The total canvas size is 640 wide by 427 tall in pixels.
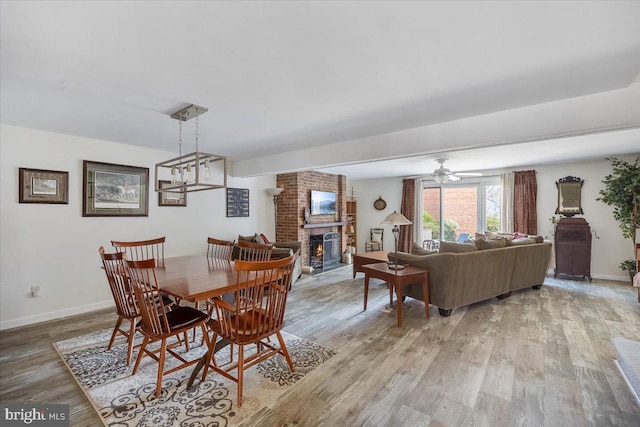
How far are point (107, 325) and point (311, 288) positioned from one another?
8.99 ft

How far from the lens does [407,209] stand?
7664 millimetres

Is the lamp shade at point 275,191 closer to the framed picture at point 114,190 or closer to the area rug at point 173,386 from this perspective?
the framed picture at point 114,190

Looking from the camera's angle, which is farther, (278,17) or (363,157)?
(363,157)

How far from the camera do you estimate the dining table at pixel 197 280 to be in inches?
75.9

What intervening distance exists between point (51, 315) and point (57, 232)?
1.00m

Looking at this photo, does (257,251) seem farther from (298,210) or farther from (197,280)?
(298,210)

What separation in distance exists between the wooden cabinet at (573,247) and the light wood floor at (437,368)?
1.35m

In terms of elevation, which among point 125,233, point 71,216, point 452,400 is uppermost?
point 71,216

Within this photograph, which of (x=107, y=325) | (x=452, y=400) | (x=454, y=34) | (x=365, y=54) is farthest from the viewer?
(x=107, y=325)

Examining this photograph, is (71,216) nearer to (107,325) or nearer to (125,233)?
(125,233)

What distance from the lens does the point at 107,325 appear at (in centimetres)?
328

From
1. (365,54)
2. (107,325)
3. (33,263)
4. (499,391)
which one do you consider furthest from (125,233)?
(499,391)

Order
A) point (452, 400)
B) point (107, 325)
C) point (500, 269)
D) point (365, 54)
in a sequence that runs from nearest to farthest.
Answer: point (365, 54), point (452, 400), point (107, 325), point (500, 269)

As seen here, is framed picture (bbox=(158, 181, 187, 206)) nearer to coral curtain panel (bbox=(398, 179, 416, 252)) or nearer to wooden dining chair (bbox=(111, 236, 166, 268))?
wooden dining chair (bbox=(111, 236, 166, 268))
